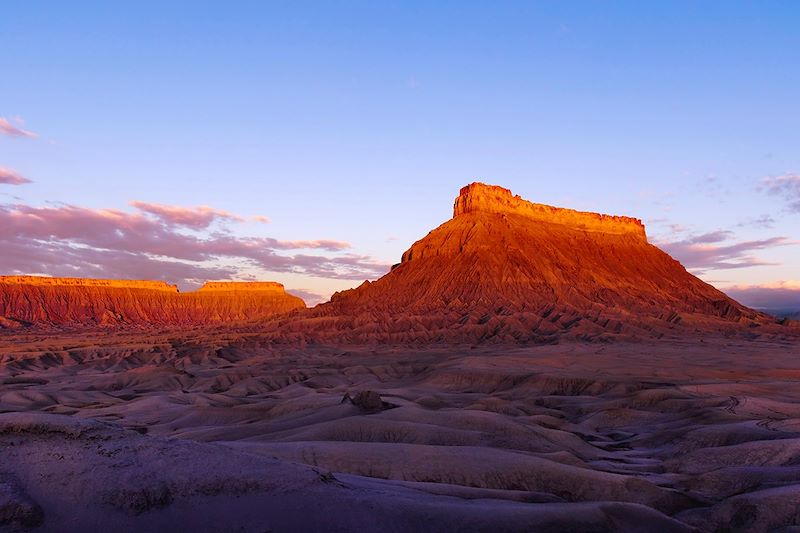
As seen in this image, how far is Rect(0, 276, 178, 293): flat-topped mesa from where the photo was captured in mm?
137875

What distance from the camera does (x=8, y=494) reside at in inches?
185

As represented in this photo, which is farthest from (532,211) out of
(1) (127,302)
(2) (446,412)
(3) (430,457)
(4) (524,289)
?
(1) (127,302)

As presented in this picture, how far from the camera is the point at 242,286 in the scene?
17175 cm

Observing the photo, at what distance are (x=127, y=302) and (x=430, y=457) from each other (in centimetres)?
15086

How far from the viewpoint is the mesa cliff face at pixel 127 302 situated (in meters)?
128

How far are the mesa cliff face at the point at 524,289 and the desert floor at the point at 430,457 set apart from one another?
27.1m

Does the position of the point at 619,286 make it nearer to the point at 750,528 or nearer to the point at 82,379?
the point at 82,379

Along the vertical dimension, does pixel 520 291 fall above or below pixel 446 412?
above

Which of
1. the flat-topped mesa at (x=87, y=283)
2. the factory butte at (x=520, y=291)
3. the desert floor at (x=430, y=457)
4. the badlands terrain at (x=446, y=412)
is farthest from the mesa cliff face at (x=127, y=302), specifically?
the desert floor at (x=430, y=457)

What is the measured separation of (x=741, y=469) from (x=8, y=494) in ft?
33.4

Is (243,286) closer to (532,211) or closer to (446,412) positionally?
(532,211)

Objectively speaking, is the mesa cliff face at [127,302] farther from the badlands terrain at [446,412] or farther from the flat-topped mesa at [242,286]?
the badlands terrain at [446,412]

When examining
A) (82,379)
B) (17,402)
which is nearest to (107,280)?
(82,379)

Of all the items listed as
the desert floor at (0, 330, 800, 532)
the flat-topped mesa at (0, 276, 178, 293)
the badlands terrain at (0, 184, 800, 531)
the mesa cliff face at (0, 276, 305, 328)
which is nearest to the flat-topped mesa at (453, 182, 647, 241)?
the badlands terrain at (0, 184, 800, 531)
